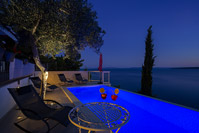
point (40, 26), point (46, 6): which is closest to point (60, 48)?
point (40, 26)

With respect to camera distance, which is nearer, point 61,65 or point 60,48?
point 60,48

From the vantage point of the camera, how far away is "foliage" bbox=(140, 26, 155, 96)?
9039 millimetres

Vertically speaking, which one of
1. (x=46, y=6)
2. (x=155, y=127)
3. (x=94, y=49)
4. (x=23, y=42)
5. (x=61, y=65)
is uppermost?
(x=46, y=6)

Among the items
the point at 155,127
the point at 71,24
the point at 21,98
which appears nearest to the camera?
the point at 21,98

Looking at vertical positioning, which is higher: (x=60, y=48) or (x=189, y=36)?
(x=189, y=36)

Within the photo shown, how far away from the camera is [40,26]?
4.72 metres

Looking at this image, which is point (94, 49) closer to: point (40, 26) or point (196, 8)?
point (40, 26)

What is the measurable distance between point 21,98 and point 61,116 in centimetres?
135

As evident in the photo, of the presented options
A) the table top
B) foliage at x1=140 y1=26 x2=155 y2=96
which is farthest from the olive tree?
foliage at x1=140 y1=26 x2=155 y2=96

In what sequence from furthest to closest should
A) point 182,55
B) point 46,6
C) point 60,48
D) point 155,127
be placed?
point 182,55, point 60,48, point 46,6, point 155,127

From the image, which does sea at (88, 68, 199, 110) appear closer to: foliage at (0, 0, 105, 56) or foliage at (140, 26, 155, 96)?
foliage at (140, 26, 155, 96)

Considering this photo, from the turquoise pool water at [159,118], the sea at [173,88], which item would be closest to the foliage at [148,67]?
the sea at [173,88]

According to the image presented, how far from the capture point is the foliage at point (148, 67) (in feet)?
29.7

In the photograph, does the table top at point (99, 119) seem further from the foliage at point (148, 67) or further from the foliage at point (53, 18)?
the foliage at point (148, 67)
